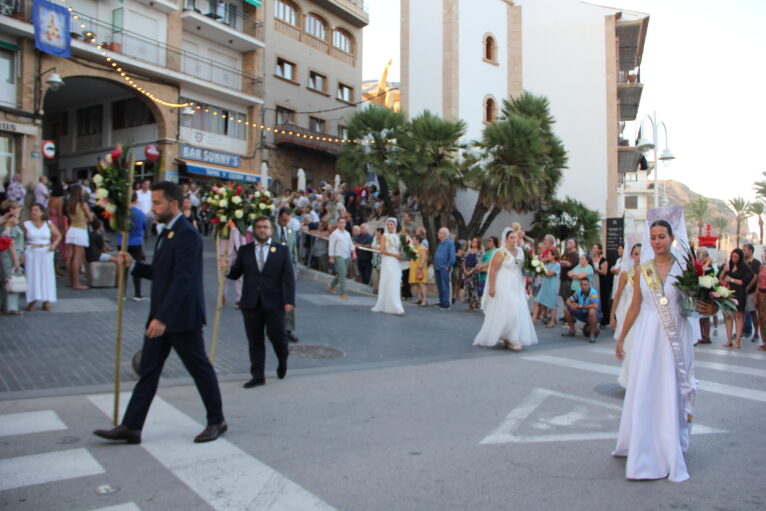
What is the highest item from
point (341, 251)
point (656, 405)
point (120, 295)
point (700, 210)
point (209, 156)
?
point (700, 210)

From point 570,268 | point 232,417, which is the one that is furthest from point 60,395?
point 570,268

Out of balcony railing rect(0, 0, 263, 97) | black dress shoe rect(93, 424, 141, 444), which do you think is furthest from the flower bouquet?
balcony railing rect(0, 0, 263, 97)

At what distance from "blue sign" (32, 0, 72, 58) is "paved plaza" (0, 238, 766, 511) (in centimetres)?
1815

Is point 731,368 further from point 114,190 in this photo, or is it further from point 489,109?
point 489,109

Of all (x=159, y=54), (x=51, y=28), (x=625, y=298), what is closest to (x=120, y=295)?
(x=625, y=298)

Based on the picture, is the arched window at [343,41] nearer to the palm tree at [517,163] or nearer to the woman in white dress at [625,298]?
the palm tree at [517,163]

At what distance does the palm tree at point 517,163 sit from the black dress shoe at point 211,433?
19.3 metres

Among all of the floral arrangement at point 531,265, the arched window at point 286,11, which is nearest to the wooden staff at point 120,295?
the floral arrangement at point 531,265

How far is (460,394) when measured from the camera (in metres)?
6.62

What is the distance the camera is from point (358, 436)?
4.97 meters

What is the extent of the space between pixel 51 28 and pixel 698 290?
2603cm

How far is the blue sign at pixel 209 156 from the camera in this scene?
30.8m

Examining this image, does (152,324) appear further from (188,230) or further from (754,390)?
(754,390)

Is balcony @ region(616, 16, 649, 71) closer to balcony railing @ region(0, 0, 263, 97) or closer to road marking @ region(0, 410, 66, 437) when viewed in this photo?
balcony railing @ region(0, 0, 263, 97)
